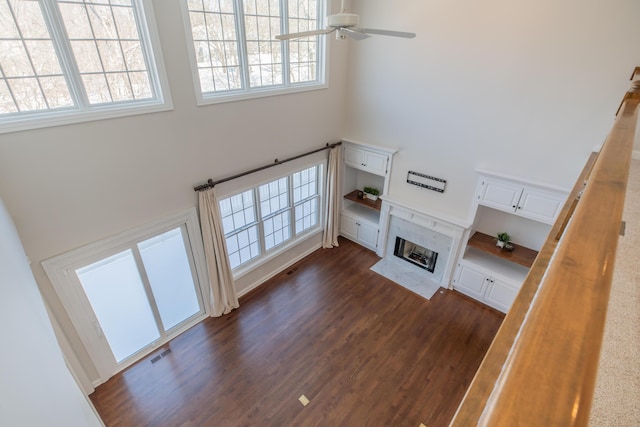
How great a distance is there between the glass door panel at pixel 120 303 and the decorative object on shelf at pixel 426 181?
16.9 ft

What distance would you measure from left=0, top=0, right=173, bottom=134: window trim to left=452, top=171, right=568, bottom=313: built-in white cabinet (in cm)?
512

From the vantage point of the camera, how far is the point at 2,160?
10.1ft

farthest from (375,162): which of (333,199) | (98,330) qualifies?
(98,330)

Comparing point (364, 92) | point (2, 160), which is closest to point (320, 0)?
point (364, 92)

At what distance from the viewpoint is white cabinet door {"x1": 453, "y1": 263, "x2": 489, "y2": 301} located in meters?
6.01

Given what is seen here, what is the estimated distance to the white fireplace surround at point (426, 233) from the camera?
20.2ft

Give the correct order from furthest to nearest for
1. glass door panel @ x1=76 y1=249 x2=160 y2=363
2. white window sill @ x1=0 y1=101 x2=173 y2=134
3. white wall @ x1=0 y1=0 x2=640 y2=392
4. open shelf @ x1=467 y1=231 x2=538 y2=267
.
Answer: open shelf @ x1=467 y1=231 x2=538 y2=267 < glass door panel @ x1=76 y1=249 x2=160 y2=363 < white wall @ x1=0 y1=0 x2=640 y2=392 < white window sill @ x1=0 y1=101 x2=173 y2=134

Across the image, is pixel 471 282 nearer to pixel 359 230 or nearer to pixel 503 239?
pixel 503 239

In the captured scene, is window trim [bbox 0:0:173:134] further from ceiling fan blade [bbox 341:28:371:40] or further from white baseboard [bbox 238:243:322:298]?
white baseboard [bbox 238:243:322:298]

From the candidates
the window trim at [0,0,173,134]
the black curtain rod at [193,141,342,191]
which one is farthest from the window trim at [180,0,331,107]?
A: the black curtain rod at [193,141,342,191]

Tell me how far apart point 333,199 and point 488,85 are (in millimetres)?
3728

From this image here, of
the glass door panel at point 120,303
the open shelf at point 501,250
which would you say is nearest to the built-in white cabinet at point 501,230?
the open shelf at point 501,250

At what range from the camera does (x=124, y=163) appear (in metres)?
3.91

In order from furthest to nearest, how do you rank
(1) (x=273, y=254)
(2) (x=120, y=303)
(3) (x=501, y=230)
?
(1) (x=273, y=254)
(3) (x=501, y=230)
(2) (x=120, y=303)
